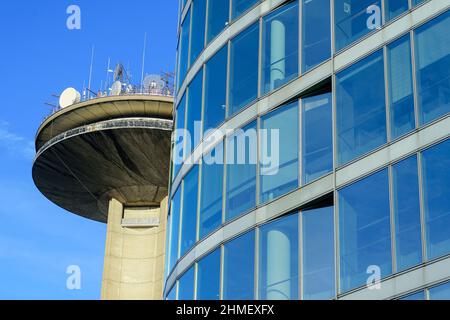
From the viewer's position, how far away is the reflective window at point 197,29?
1166 inches

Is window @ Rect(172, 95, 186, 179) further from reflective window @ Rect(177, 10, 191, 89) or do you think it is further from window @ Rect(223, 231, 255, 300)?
window @ Rect(223, 231, 255, 300)

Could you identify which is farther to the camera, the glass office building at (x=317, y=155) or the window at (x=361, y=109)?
the window at (x=361, y=109)

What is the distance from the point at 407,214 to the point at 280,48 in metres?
7.41

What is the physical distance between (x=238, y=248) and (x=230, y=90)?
16.3ft

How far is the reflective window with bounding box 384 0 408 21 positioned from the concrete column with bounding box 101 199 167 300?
156ft

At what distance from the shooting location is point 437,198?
19250 millimetres

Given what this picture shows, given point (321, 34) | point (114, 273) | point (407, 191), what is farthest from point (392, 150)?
point (114, 273)

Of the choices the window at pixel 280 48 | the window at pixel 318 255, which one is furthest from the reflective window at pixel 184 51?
the window at pixel 318 255

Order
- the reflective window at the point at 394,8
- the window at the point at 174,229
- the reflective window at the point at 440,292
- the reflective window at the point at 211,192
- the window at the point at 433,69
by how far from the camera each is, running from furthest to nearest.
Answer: the window at the point at 174,229, the reflective window at the point at 211,192, the reflective window at the point at 394,8, the window at the point at 433,69, the reflective window at the point at 440,292

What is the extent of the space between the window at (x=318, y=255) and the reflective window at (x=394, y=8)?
16.0ft

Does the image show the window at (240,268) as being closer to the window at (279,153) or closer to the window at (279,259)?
the window at (279,259)

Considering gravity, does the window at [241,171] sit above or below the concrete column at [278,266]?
above

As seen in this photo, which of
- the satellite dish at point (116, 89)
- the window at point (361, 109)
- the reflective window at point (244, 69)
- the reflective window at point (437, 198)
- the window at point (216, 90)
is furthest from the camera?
the satellite dish at point (116, 89)
